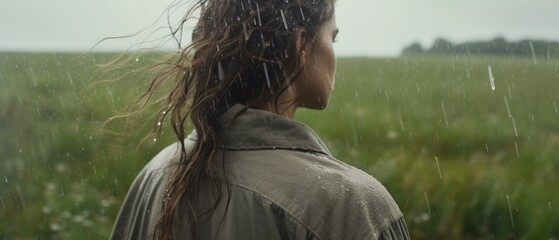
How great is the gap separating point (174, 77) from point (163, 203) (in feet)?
1.16

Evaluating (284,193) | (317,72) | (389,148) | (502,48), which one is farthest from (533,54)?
(284,193)

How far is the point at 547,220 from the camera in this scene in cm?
398

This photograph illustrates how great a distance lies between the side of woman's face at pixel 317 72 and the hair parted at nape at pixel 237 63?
0.02m

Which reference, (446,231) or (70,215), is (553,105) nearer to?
→ (446,231)

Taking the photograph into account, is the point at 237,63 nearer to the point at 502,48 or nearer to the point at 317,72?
the point at 317,72

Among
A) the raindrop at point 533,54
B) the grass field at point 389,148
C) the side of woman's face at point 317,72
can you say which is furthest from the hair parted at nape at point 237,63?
the raindrop at point 533,54

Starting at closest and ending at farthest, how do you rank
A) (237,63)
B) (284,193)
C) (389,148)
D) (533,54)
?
1. (284,193)
2. (237,63)
3. (389,148)
4. (533,54)

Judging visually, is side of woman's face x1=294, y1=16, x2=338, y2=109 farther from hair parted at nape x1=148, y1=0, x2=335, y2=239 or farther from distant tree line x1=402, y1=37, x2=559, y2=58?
distant tree line x1=402, y1=37, x2=559, y2=58

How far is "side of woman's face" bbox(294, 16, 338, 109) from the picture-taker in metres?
1.72

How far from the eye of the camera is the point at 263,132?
5.20 ft

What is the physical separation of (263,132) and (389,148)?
3.72 m

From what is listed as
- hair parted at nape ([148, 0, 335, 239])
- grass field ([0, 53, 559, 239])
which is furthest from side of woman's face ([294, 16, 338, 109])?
grass field ([0, 53, 559, 239])

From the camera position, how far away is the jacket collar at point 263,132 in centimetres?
158

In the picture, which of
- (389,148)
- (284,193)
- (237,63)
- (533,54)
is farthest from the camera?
(533,54)
